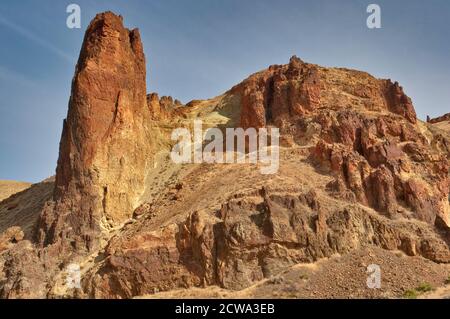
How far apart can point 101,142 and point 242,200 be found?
11795 millimetres

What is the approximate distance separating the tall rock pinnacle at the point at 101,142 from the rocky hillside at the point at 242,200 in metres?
0.09

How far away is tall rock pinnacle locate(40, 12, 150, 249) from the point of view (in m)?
30.7

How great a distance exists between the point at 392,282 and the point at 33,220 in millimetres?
23285

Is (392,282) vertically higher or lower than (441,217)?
lower

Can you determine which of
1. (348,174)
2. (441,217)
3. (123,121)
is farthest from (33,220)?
(441,217)

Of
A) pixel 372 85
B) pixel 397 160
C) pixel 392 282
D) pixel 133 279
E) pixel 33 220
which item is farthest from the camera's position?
pixel 372 85

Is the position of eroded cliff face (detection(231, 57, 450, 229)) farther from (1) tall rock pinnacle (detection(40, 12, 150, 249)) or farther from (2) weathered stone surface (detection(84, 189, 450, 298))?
(1) tall rock pinnacle (detection(40, 12, 150, 249))

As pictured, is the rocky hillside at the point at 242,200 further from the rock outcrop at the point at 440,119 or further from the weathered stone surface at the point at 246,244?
the rock outcrop at the point at 440,119

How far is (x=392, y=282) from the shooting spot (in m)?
22.5

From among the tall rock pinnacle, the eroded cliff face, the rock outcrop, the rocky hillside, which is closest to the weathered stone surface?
the rocky hillside

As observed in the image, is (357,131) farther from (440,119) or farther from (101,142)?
(440,119)

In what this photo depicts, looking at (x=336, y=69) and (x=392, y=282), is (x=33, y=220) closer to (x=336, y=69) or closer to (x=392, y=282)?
(x=392, y=282)

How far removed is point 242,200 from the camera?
26.1m

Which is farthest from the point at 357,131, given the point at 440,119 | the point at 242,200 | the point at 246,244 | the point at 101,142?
the point at 440,119
